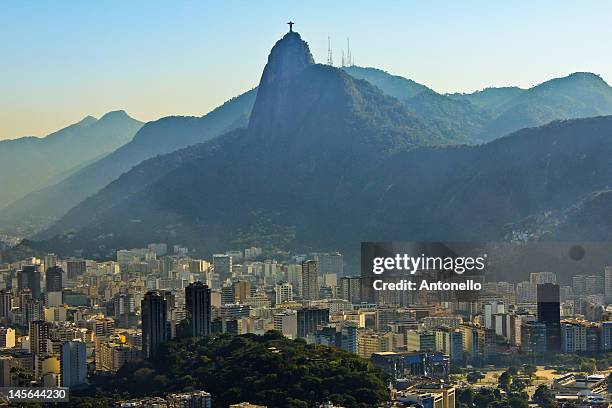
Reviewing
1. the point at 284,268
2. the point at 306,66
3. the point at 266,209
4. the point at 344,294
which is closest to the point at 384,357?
the point at 344,294

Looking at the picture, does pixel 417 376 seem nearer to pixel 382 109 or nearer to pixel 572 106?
pixel 382 109

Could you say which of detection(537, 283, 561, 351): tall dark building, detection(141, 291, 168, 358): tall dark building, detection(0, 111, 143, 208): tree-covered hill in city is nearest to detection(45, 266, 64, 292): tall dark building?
detection(0, 111, 143, 208): tree-covered hill in city

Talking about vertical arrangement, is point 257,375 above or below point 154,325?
below

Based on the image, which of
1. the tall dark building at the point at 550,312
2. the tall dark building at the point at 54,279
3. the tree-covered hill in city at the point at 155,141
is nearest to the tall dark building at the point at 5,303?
the tall dark building at the point at 54,279

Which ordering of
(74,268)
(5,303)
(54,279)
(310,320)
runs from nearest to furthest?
(310,320)
(5,303)
(54,279)
(74,268)

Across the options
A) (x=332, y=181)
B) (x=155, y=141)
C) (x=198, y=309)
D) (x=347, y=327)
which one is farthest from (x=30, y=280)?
(x=155, y=141)

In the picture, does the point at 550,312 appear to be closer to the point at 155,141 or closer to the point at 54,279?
the point at 54,279
